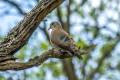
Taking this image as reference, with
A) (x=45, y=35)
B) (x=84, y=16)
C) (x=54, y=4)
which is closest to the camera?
(x=54, y=4)

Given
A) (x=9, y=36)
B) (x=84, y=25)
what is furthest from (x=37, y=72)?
(x=9, y=36)

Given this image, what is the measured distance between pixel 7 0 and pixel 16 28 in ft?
28.5

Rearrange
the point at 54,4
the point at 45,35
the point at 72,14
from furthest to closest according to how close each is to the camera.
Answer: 1. the point at 72,14
2. the point at 45,35
3. the point at 54,4

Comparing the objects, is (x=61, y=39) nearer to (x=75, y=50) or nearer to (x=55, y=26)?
(x=75, y=50)

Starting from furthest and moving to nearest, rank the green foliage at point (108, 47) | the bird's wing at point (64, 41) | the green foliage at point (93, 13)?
the green foliage at point (108, 47) → the green foliage at point (93, 13) → the bird's wing at point (64, 41)

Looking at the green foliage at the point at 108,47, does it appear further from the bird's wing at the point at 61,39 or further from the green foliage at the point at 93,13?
the bird's wing at the point at 61,39

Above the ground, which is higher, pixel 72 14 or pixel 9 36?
pixel 72 14

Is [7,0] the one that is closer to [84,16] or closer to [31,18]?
[84,16]

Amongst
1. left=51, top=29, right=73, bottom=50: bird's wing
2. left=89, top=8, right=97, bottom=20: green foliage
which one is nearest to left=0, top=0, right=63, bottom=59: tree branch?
left=51, top=29, right=73, bottom=50: bird's wing

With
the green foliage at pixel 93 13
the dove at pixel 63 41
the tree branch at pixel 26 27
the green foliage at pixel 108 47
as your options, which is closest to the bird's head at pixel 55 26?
the dove at pixel 63 41

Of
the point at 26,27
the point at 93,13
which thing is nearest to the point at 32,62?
the point at 26,27

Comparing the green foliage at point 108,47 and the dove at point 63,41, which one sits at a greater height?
the green foliage at point 108,47

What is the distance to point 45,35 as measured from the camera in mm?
13234

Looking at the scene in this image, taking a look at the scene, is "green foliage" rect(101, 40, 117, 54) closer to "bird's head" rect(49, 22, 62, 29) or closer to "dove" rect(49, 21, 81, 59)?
"bird's head" rect(49, 22, 62, 29)
